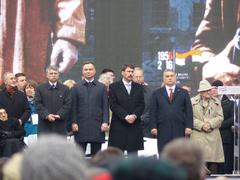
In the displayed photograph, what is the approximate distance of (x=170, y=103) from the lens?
13.5 meters

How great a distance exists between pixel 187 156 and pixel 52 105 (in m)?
9.80

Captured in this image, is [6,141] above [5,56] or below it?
below

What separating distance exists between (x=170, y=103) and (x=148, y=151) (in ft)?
3.15

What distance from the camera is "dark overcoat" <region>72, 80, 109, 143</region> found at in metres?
13.5

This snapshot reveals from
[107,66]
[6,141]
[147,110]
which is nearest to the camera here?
[6,141]

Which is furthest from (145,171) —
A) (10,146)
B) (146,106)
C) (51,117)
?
(146,106)

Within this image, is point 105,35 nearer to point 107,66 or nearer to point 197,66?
point 107,66

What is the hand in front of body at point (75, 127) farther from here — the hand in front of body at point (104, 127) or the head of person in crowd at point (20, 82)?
the head of person in crowd at point (20, 82)

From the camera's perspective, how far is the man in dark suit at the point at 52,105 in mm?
13258

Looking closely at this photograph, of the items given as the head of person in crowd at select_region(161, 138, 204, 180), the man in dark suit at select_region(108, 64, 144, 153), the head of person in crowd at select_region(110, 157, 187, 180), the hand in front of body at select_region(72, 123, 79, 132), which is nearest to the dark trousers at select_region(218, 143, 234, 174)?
the man in dark suit at select_region(108, 64, 144, 153)

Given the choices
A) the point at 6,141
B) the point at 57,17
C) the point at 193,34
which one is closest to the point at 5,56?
the point at 57,17

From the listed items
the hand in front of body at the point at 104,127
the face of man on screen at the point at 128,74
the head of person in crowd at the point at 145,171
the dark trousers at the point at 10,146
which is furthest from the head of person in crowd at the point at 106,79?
the head of person in crowd at the point at 145,171

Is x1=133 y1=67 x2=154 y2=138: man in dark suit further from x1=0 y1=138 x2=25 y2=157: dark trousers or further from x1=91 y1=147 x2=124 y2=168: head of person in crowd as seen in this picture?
x1=91 y1=147 x2=124 y2=168: head of person in crowd

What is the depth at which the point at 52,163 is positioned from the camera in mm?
3246
